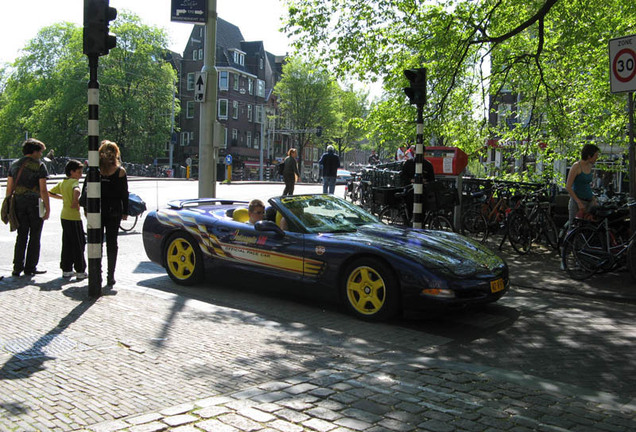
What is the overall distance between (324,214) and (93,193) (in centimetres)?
256

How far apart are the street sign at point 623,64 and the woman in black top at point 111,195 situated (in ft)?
20.2

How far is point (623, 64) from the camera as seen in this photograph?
7379 millimetres

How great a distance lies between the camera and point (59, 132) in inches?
2231

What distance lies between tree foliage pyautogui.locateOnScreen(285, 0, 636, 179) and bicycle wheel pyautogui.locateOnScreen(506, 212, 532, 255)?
266 cm

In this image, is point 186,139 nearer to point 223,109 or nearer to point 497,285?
point 223,109

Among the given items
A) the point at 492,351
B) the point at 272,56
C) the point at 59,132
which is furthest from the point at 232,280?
the point at 272,56

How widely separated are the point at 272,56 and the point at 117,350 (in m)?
85.0

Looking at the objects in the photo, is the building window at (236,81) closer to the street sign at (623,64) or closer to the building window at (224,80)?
the building window at (224,80)

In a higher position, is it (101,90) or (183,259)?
(101,90)

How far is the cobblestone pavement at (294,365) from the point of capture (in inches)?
126

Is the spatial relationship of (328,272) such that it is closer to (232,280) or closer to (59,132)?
(232,280)

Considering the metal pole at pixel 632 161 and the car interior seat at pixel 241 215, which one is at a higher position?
the metal pole at pixel 632 161

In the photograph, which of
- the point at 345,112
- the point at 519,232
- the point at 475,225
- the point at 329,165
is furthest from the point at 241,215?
the point at 345,112

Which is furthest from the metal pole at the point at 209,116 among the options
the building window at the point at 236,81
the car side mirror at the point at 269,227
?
the building window at the point at 236,81
